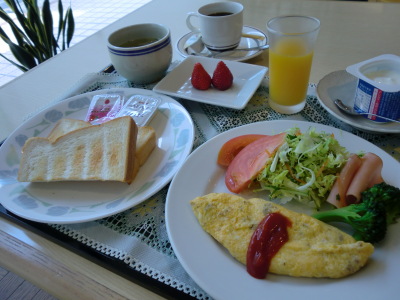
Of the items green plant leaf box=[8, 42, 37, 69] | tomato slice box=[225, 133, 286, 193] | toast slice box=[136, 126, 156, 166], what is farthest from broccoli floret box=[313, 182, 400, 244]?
green plant leaf box=[8, 42, 37, 69]

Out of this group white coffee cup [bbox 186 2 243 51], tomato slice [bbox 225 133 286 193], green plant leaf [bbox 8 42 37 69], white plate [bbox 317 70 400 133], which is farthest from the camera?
green plant leaf [bbox 8 42 37 69]

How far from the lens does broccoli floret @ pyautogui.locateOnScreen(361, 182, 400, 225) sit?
753 millimetres

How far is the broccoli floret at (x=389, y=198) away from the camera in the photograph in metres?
0.75

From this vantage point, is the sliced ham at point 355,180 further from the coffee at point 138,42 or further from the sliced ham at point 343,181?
the coffee at point 138,42

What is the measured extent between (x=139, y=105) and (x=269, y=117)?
564 millimetres

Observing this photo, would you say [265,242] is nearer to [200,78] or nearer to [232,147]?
[232,147]

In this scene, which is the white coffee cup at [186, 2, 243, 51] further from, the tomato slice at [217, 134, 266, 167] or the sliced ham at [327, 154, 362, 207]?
the sliced ham at [327, 154, 362, 207]

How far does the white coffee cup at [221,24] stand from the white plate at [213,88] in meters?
0.15

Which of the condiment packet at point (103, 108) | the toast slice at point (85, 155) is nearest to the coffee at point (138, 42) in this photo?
the condiment packet at point (103, 108)

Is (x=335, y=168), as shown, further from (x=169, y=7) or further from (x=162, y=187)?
(x=169, y=7)

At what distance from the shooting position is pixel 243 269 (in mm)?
726

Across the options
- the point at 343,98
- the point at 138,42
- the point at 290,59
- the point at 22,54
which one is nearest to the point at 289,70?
the point at 290,59

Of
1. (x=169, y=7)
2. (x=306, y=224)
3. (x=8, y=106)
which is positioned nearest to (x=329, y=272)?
(x=306, y=224)

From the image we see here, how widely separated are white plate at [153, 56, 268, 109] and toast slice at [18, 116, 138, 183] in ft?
1.18
